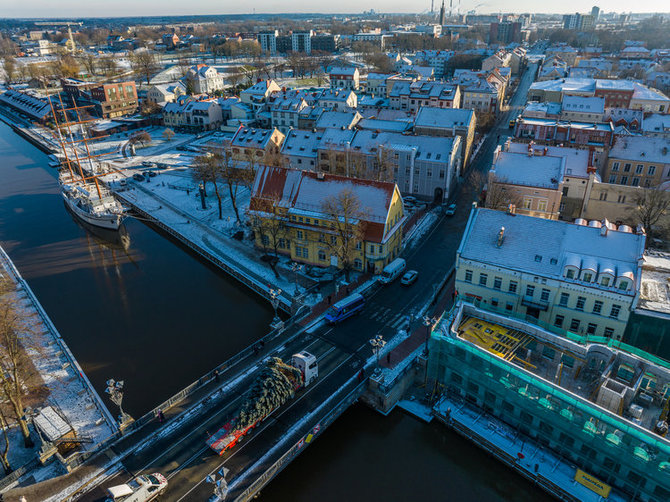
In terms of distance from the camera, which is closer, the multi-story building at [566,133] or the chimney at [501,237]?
the chimney at [501,237]

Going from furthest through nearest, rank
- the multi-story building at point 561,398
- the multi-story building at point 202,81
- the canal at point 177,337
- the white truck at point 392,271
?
the multi-story building at point 202,81, the white truck at point 392,271, the canal at point 177,337, the multi-story building at point 561,398

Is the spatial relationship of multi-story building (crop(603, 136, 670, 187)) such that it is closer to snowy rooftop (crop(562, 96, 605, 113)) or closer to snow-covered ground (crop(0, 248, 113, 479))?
snowy rooftop (crop(562, 96, 605, 113))

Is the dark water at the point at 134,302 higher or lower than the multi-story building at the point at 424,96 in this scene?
lower

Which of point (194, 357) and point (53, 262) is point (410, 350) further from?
point (53, 262)

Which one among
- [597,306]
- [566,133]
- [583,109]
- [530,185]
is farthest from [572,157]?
[583,109]

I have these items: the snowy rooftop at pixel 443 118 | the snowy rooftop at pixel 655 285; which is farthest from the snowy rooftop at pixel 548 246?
the snowy rooftop at pixel 443 118

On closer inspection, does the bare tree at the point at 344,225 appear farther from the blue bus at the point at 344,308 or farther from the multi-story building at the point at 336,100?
the multi-story building at the point at 336,100

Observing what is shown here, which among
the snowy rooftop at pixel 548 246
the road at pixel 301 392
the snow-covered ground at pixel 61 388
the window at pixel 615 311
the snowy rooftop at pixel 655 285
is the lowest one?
the snow-covered ground at pixel 61 388
